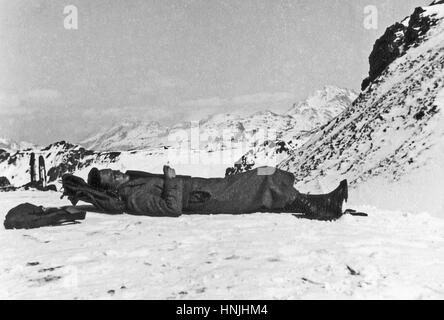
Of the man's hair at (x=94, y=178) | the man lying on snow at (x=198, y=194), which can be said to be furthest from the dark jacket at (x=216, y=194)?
the man's hair at (x=94, y=178)

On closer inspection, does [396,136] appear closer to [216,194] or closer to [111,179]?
[216,194]

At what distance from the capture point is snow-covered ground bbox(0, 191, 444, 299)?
2.61 meters

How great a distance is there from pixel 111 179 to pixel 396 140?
299 inches

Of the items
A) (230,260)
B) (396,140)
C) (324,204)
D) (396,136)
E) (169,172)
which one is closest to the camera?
(230,260)

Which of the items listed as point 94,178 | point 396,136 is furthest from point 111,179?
point 396,136

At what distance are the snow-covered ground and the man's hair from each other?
1020 millimetres

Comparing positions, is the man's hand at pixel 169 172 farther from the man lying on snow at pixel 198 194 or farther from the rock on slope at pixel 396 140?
A: the rock on slope at pixel 396 140

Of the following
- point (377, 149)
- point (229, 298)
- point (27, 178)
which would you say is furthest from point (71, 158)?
point (229, 298)

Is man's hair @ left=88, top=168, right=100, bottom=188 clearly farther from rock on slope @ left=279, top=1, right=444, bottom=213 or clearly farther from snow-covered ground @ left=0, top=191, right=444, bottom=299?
rock on slope @ left=279, top=1, right=444, bottom=213

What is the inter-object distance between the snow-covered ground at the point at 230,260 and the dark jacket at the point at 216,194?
57 centimetres

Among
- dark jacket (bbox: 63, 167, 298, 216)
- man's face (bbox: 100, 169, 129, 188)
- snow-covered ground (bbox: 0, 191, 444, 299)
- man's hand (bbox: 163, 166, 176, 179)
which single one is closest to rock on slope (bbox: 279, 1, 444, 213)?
dark jacket (bbox: 63, 167, 298, 216)

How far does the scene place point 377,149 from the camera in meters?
10.8

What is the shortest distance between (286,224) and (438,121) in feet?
23.1

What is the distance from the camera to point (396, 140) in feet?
34.8
